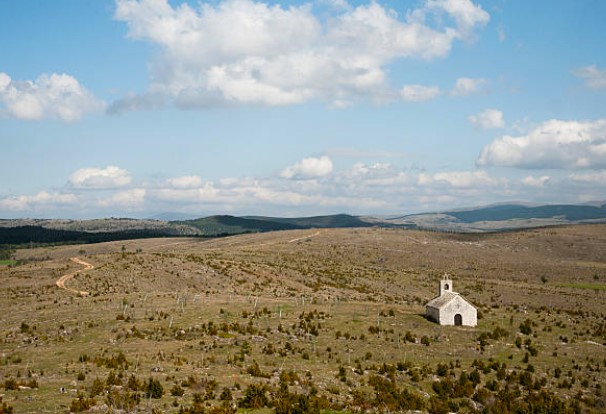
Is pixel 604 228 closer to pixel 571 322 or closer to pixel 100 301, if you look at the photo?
pixel 571 322

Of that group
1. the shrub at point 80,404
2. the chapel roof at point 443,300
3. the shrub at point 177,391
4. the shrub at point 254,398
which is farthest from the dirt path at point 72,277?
the shrub at point 254,398

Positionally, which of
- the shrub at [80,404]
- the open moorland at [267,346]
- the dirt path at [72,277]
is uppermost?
the dirt path at [72,277]

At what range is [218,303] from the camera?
50594 mm

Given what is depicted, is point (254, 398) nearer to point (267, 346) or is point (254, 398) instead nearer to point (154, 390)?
point (154, 390)

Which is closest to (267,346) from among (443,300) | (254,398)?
(254,398)

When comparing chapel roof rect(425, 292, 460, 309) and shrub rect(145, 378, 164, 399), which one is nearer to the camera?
shrub rect(145, 378, 164, 399)

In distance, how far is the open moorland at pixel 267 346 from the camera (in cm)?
2523

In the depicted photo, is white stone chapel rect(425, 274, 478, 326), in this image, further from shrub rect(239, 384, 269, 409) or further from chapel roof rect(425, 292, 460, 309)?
shrub rect(239, 384, 269, 409)

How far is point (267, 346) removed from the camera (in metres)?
36.2

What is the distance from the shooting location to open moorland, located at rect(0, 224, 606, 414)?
2523cm

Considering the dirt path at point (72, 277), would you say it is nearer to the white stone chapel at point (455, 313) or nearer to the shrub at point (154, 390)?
the shrub at point (154, 390)

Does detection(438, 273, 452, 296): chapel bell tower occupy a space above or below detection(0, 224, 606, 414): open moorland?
above

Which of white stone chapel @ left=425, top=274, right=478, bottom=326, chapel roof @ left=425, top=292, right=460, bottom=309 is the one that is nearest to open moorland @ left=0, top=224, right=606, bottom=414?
white stone chapel @ left=425, top=274, right=478, bottom=326

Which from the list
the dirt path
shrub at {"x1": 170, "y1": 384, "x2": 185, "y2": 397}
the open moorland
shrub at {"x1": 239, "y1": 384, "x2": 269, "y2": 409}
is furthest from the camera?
the dirt path
